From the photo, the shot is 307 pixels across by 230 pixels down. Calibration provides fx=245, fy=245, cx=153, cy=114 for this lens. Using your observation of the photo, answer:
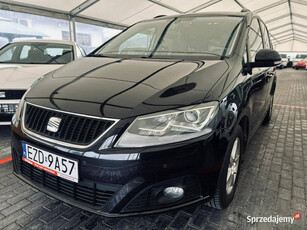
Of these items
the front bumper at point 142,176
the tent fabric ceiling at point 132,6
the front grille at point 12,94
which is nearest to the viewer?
the front bumper at point 142,176

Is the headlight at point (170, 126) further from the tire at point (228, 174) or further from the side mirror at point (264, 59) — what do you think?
the side mirror at point (264, 59)

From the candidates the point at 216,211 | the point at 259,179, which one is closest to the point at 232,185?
the point at 216,211

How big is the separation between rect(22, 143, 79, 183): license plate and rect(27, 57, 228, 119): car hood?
28 cm

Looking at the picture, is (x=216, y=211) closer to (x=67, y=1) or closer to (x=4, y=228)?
(x=4, y=228)

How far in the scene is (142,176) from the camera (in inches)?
50.1

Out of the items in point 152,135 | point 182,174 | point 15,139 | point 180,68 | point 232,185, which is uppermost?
point 180,68

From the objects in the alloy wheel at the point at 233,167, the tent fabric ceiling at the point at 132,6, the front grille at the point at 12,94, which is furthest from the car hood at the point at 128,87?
the tent fabric ceiling at the point at 132,6

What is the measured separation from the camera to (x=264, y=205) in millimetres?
1939

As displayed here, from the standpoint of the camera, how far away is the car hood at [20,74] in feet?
10.4

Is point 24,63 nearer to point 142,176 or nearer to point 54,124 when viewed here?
point 54,124

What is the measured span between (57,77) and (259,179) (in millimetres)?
2039

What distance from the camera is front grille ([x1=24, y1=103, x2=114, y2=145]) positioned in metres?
1.32

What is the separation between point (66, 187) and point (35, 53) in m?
3.69

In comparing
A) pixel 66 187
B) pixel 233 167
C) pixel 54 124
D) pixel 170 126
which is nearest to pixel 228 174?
pixel 233 167
